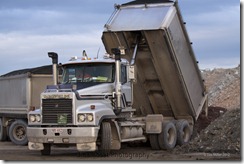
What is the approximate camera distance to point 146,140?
17.2 metres

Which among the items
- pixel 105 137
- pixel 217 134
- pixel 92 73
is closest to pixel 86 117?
pixel 105 137

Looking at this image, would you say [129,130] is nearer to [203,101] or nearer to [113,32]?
[113,32]

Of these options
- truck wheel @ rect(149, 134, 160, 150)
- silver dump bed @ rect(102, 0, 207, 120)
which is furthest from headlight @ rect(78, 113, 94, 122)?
truck wheel @ rect(149, 134, 160, 150)

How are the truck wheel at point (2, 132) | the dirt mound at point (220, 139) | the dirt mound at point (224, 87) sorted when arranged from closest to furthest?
1. the dirt mound at point (220, 139)
2. the truck wheel at point (2, 132)
3. the dirt mound at point (224, 87)

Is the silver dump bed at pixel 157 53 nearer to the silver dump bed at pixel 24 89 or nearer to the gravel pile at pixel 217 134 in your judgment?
the gravel pile at pixel 217 134

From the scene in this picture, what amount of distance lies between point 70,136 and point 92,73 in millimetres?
2110

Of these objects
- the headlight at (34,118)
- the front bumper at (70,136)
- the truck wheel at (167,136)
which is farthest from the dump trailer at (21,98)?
the front bumper at (70,136)

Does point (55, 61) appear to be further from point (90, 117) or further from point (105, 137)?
point (105, 137)

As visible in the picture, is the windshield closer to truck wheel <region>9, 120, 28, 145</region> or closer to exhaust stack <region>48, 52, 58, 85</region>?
exhaust stack <region>48, 52, 58, 85</region>

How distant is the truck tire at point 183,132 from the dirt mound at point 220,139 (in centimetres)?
93

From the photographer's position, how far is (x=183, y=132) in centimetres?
1800

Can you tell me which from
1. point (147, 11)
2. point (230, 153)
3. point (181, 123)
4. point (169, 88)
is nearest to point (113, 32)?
point (147, 11)

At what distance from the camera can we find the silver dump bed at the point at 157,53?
16531 mm

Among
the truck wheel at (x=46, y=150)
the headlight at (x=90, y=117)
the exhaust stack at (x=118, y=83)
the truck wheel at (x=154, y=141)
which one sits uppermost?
the exhaust stack at (x=118, y=83)
